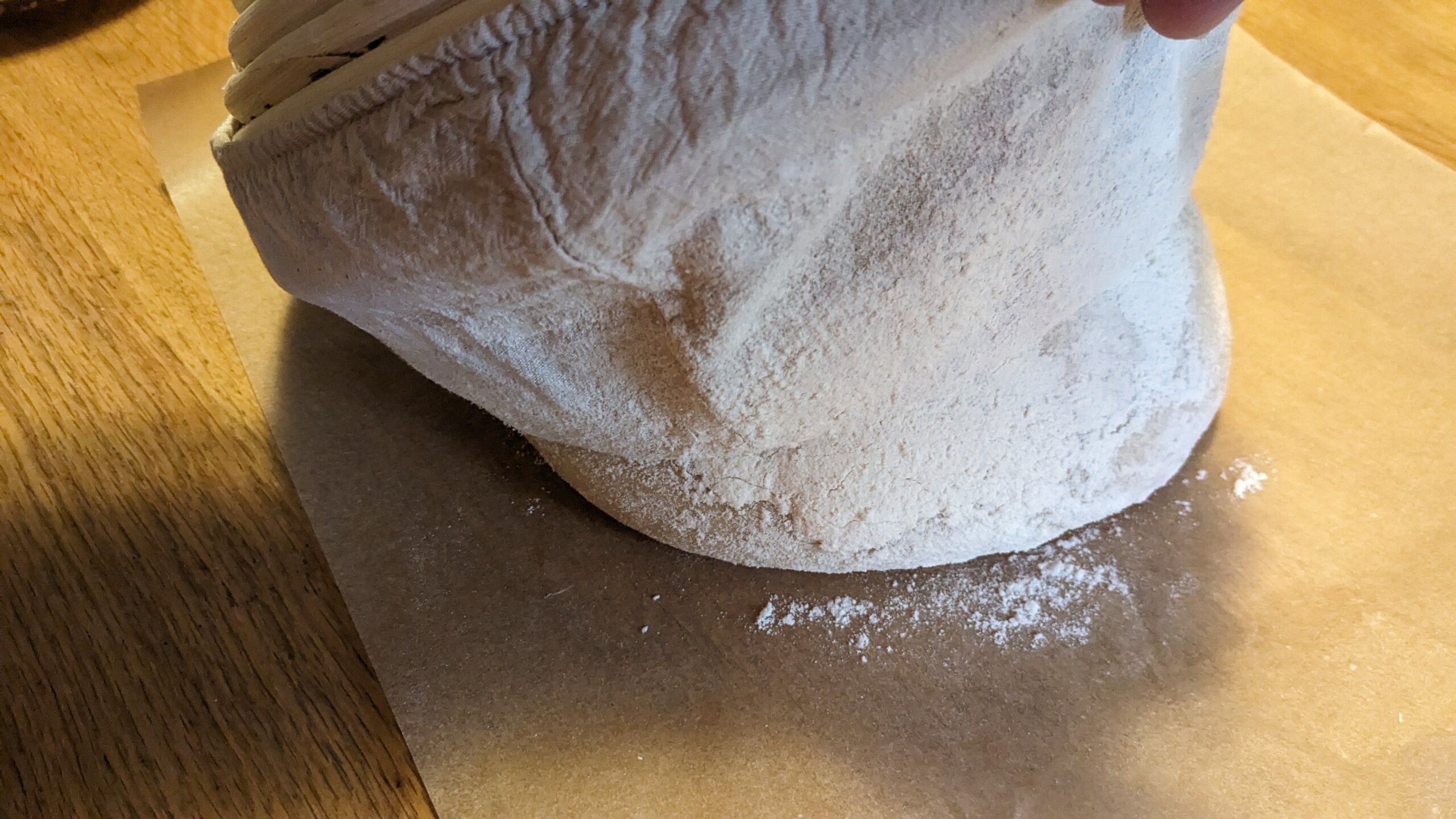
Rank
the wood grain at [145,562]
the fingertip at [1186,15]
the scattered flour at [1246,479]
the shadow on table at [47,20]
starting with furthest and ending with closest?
the shadow on table at [47,20]
the scattered flour at [1246,479]
the wood grain at [145,562]
the fingertip at [1186,15]

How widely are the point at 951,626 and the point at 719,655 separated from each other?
184mm

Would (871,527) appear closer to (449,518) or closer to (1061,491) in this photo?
(1061,491)

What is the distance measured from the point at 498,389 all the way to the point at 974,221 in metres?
0.33

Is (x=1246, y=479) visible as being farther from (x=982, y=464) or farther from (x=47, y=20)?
(x=47, y=20)

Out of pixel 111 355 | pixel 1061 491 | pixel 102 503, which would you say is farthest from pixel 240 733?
pixel 1061 491

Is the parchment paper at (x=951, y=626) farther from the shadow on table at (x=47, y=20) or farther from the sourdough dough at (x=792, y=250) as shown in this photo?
the shadow on table at (x=47, y=20)

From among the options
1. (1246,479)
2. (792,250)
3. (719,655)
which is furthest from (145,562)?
(1246,479)

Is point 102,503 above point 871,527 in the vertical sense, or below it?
above

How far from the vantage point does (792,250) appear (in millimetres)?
531

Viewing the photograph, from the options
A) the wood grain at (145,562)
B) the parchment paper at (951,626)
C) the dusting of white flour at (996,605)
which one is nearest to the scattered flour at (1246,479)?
the parchment paper at (951,626)

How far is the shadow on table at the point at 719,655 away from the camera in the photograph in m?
0.74

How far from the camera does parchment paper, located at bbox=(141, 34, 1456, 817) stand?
0.74 m

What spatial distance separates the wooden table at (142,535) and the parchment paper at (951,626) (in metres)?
0.04

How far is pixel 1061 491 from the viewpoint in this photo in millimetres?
807
